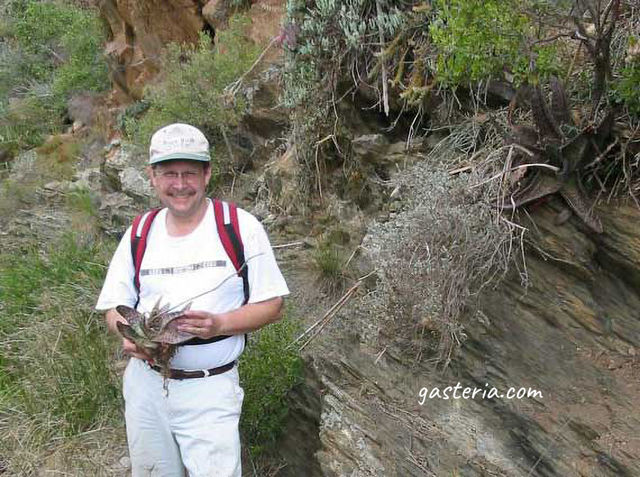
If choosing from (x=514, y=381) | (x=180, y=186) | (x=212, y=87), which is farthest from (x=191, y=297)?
(x=212, y=87)

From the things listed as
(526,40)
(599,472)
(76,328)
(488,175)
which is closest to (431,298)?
(488,175)

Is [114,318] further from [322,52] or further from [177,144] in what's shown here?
[322,52]

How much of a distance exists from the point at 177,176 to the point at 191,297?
1.81 feet

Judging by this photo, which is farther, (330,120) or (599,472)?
(330,120)

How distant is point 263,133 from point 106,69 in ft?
25.9

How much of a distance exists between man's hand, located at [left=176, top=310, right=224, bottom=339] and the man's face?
1.64 ft

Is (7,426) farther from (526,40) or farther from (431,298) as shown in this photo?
(526,40)

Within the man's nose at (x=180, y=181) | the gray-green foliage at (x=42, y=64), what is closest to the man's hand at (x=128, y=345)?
the man's nose at (x=180, y=181)

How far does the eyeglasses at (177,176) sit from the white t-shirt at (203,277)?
163mm

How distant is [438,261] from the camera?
10.9 feet

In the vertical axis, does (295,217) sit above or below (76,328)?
above

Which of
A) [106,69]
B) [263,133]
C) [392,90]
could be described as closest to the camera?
[392,90]

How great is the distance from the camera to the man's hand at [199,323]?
8.63 ft

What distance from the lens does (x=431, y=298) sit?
3277 millimetres
